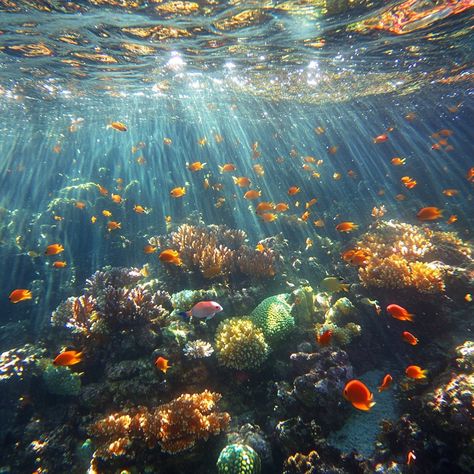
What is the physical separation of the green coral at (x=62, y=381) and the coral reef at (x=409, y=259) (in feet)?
25.4

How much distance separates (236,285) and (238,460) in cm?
485

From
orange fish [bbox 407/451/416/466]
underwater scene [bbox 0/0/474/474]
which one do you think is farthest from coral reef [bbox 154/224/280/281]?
orange fish [bbox 407/451/416/466]

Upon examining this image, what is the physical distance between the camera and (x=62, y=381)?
6.84m

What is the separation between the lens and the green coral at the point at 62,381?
6.78 metres

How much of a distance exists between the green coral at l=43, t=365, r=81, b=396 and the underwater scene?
0.15 ft

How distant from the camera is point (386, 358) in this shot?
23.5ft

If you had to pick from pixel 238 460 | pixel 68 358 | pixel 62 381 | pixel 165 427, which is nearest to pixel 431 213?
pixel 238 460

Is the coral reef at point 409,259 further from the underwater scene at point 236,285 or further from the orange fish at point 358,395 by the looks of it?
the orange fish at point 358,395

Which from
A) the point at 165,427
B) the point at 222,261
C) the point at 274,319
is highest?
the point at 222,261

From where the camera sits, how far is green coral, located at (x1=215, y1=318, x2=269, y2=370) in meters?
6.54

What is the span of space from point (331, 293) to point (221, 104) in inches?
929

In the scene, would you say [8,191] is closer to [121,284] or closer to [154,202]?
[154,202]

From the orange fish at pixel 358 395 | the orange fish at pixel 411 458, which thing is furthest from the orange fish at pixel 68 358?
the orange fish at pixel 411 458

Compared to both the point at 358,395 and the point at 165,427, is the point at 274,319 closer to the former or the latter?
the point at 358,395
